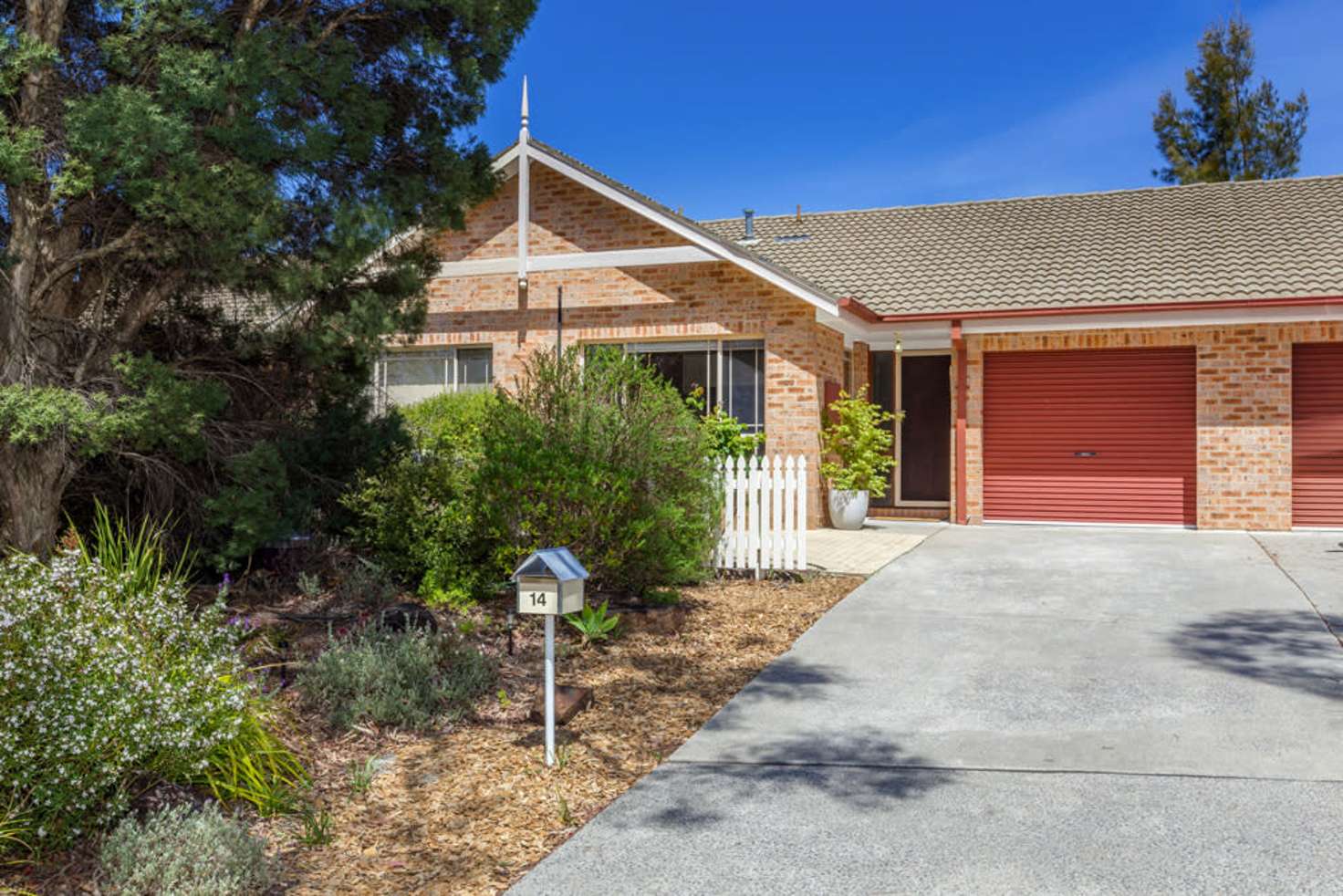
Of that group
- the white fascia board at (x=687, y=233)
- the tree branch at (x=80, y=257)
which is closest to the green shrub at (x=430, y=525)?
the tree branch at (x=80, y=257)

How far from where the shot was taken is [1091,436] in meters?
14.6

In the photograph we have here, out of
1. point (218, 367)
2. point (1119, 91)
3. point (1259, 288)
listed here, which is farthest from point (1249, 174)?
point (218, 367)

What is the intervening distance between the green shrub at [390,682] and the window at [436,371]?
989cm

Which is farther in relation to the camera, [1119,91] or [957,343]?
[1119,91]

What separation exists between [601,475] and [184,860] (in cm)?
423

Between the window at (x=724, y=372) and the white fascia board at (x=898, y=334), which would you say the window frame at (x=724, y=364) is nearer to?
the window at (x=724, y=372)

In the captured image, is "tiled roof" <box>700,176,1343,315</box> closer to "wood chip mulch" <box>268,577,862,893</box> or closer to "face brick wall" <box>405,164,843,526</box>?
"face brick wall" <box>405,164,843,526</box>

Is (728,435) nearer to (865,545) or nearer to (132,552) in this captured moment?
(865,545)

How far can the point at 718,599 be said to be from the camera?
28.4 ft

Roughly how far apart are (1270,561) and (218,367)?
9904 millimetres

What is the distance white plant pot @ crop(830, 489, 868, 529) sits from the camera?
1370 centimetres

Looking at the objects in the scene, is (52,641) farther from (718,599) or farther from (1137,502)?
(1137,502)

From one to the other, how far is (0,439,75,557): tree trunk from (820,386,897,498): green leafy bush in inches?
375

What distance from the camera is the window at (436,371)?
15367mm
